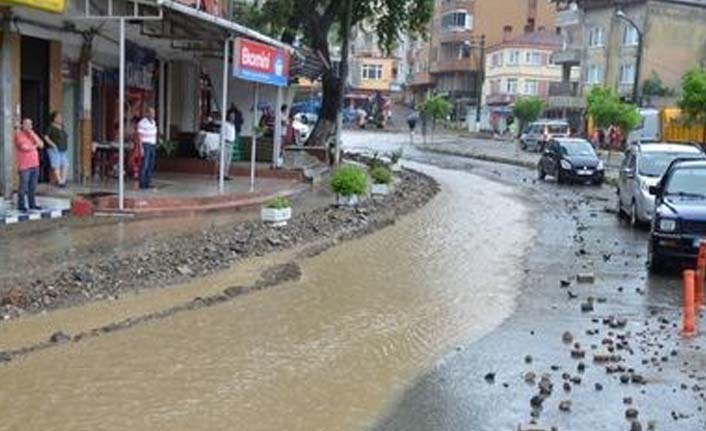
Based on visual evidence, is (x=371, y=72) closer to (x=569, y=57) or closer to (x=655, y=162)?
(x=569, y=57)

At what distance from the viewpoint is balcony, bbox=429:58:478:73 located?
106m

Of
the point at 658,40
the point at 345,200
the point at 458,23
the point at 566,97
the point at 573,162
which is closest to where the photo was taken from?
the point at 345,200

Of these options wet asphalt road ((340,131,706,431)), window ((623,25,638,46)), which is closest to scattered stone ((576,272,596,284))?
wet asphalt road ((340,131,706,431))

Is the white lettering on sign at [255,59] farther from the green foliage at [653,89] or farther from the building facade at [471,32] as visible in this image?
the building facade at [471,32]

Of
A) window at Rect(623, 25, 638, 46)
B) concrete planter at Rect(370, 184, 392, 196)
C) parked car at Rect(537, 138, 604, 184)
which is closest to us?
concrete planter at Rect(370, 184, 392, 196)

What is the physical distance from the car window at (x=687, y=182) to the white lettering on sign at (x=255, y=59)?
854 centimetres

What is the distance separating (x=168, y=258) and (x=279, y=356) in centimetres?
453

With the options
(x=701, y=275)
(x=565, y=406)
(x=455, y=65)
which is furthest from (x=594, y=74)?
(x=565, y=406)

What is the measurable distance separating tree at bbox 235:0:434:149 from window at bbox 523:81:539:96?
62.1 meters

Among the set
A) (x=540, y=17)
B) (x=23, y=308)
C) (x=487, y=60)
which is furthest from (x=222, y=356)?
(x=540, y=17)

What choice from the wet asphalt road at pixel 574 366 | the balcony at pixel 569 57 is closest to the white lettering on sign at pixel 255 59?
the wet asphalt road at pixel 574 366

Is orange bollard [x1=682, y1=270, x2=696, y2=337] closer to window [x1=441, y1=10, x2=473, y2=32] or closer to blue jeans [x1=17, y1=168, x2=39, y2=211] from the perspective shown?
blue jeans [x1=17, y1=168, x2=39, y2=211]

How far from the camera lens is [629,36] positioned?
238 ft

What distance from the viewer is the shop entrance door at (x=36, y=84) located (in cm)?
1905
